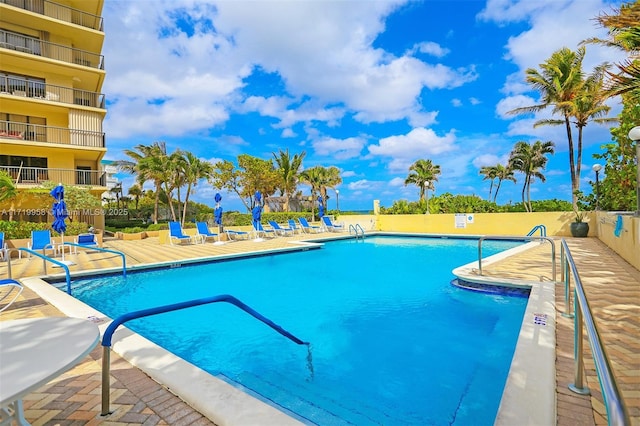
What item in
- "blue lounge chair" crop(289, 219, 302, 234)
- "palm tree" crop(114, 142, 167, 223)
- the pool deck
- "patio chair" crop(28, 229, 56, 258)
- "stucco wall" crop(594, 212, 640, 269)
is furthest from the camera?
"palm tree" crop(114, 142, 167, 223)

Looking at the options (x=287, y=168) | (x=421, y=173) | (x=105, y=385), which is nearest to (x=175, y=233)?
(x=105, y=385)

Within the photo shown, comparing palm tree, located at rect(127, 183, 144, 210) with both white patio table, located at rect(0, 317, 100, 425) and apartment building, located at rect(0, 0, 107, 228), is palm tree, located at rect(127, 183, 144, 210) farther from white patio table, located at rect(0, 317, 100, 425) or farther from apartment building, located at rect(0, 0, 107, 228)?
white patio table, located at rect(0, 317, 100, 425)

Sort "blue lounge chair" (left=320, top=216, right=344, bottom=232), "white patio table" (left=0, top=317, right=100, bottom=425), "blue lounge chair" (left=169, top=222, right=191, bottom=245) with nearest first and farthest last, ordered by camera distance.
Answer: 1. "white patio table" (left=0, top=317, right=100, bottom=425)
2. "blue lounge chair" (left=169, top=222, right=191, bottom=245)
3. "blue lounge chair" (left=320, top=216, right=344, bottom=232)

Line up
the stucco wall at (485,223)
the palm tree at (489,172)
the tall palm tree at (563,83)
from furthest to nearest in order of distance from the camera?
the palm tree at (489,172), the tall palm tree at (563,83), the stucco wall at (485,223)

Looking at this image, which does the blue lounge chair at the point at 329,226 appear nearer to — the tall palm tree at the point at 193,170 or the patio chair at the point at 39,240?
the tall palm tree at the point at 193,170

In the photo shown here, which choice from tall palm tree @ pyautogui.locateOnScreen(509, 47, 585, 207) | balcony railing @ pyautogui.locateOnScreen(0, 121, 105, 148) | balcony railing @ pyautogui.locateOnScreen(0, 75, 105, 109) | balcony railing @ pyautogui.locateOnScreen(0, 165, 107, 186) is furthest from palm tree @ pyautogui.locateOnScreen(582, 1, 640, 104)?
balcony railing @ pyautogui.locateOnScreen(0, 75, 105, 109)

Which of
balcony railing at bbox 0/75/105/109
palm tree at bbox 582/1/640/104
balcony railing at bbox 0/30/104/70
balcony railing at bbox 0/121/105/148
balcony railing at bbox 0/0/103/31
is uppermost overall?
balcony railing at bbox 0/0/103/31

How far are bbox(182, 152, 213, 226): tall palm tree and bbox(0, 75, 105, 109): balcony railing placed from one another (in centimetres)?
668

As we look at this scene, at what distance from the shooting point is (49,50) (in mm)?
20375

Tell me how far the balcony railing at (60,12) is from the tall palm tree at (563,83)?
28.9 m

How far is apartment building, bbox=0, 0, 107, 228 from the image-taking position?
19.0 meters

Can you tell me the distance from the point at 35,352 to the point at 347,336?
4125 mm

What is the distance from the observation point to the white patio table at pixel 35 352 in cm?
157

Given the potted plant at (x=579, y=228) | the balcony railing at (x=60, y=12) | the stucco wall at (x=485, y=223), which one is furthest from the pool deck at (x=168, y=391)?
the balcony railing at (x=60, y=12)
